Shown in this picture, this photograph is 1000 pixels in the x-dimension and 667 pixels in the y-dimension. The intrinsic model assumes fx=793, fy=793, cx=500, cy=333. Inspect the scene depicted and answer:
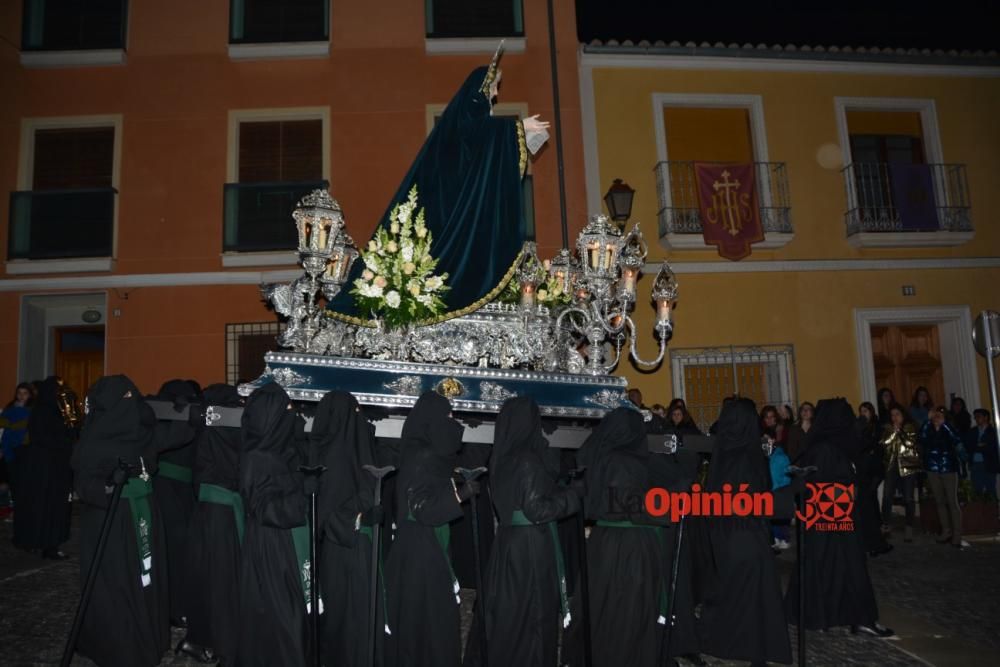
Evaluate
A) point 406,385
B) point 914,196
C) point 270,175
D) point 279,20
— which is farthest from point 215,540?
point 914,196

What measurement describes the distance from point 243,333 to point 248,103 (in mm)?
3232

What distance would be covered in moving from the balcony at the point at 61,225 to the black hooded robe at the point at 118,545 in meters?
6.80

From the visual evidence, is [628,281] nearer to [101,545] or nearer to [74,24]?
[101,545]

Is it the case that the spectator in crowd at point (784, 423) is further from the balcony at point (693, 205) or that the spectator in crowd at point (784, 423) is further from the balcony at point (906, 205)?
the balcony at point (906, 205)

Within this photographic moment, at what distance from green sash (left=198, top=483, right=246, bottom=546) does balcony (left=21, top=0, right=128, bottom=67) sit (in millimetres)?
8501

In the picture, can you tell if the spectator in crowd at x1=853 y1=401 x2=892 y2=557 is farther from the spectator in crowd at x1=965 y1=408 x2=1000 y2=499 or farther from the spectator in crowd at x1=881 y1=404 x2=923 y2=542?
the spectator in crowd at x1=965 y1=408 x2=1000 y2=499

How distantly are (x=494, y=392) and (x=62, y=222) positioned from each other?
815 centimetres

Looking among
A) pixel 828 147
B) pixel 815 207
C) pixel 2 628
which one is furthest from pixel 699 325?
pixel 2 628

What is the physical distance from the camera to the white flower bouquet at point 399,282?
5.32 metres

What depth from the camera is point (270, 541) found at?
13.5 ft

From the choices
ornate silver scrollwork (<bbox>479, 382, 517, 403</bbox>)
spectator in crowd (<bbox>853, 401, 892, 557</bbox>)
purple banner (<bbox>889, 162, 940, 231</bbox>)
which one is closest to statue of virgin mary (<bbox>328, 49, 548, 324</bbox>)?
ornate silver scrollwork (<bbox>479, 382, 517, 403</bbox>)

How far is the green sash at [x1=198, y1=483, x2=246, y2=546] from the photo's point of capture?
4.66 metres

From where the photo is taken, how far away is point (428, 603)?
4172 millimetres

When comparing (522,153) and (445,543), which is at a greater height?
(522,153)
